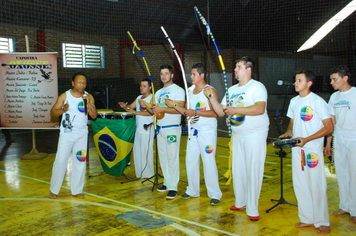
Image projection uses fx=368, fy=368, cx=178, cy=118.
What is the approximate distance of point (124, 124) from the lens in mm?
5914

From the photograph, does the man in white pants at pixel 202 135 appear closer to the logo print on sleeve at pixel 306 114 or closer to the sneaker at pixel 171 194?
the sneaker at pixel 171 194

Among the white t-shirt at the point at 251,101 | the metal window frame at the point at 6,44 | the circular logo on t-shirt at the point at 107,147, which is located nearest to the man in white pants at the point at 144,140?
the circular logo on t-shirt at the point at 107,147

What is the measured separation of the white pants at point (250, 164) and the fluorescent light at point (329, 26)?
1562 cm

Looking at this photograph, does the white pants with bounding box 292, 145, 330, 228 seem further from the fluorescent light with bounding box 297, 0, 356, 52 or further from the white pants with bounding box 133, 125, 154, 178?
the fluorescent light with bounding box 297, 0, 356, 52

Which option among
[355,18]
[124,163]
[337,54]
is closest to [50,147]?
[124,163]

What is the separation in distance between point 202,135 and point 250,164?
0.86 meters

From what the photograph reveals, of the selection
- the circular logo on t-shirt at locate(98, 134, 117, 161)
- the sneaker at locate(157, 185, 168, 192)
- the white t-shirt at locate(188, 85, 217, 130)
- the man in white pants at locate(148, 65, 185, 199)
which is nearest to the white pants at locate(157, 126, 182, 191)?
the man in white pants at locate(148, 65, 185, 199)

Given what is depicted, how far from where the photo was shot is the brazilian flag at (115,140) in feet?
19.5

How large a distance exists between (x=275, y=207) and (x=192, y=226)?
1236 mm

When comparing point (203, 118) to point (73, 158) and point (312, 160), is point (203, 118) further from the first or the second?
Answer: point (73, 158)

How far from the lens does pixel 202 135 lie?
4.64 meters

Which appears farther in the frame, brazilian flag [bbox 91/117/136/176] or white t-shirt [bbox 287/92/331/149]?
brazilian flag [bbox 91/117/136/176]

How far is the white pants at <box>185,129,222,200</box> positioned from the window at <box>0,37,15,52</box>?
10198mm

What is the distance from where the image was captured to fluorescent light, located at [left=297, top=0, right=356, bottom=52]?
1727 cm
